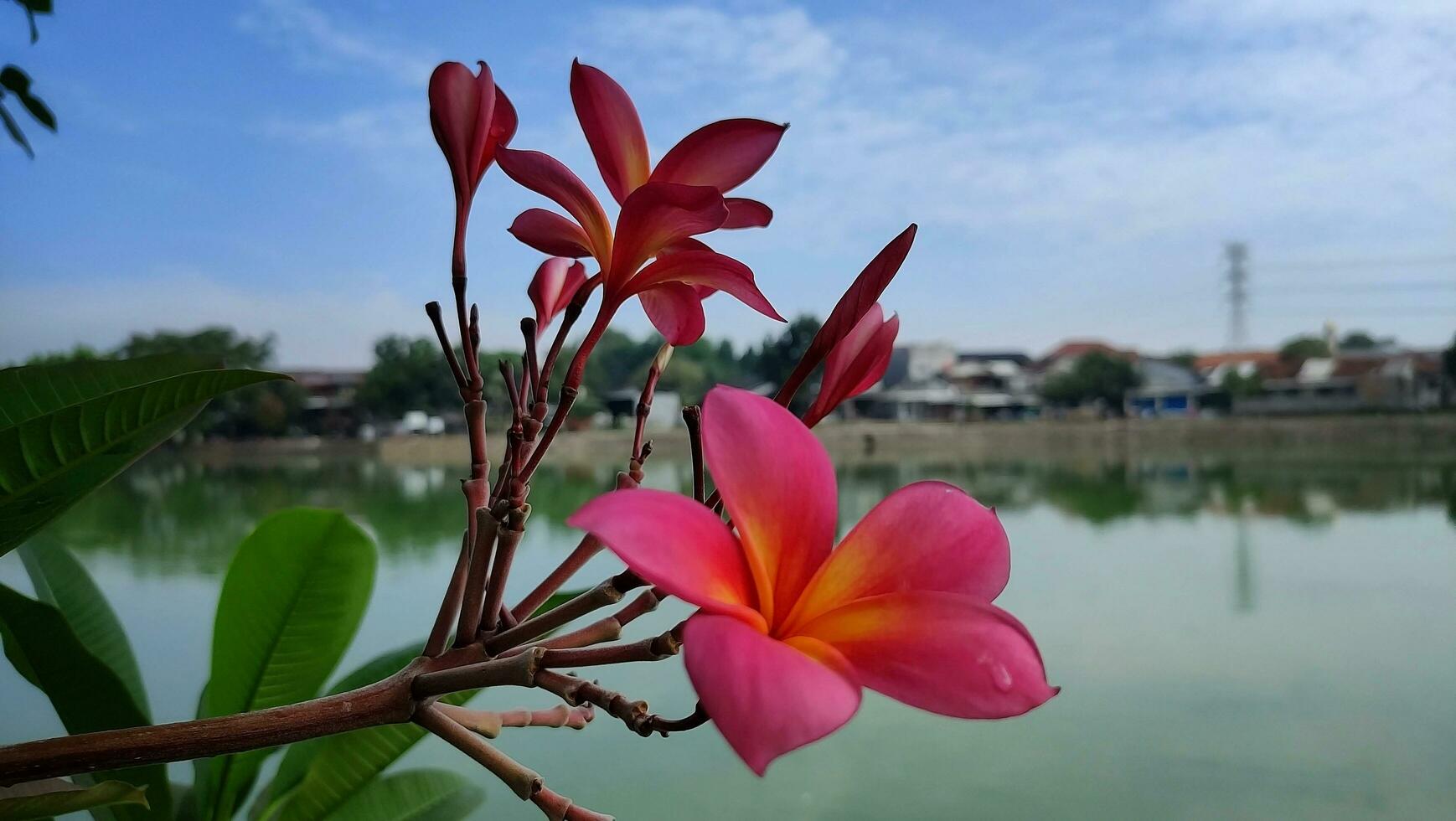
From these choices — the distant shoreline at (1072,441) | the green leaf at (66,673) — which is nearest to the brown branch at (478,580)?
the green leaf at (66,673)

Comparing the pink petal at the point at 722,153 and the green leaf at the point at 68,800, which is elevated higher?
the pink petal at the point at 722,153

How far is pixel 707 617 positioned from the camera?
3.9 inches

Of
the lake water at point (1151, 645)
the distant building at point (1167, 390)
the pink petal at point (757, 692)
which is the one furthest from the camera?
the distant building at point (1167, 390)

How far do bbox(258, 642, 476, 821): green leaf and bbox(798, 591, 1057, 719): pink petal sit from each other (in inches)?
12.2

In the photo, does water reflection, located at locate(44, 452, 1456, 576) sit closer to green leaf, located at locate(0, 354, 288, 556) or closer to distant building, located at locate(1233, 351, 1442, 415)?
green leaf, located at locate(0, 354, 288, 556)

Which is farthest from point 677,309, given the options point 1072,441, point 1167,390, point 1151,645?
point 1167,390

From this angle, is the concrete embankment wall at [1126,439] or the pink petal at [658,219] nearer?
the pink petal at [658,219]

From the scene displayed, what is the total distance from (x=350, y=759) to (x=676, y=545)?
1.19 ft

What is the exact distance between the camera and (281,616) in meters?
0.39

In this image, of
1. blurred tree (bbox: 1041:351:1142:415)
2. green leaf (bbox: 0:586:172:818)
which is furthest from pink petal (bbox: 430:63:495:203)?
blurred tree (bbox: 1041:351:1142:415)

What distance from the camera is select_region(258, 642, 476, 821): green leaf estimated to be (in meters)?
0.39

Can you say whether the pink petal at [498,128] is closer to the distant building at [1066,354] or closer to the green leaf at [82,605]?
the green leaf at [82,605]

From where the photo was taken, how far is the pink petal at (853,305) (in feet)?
0.51

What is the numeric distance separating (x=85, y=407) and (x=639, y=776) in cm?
193
